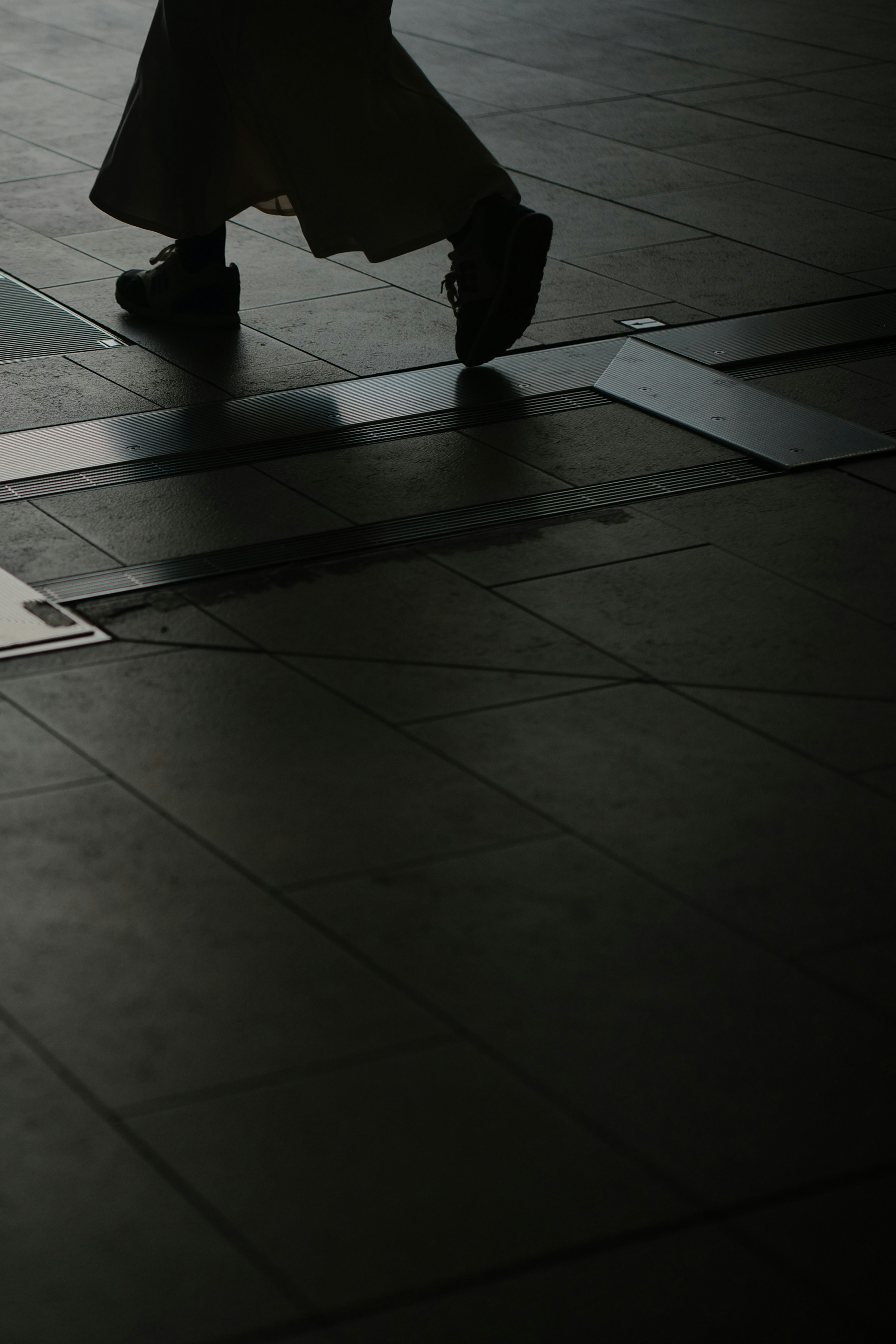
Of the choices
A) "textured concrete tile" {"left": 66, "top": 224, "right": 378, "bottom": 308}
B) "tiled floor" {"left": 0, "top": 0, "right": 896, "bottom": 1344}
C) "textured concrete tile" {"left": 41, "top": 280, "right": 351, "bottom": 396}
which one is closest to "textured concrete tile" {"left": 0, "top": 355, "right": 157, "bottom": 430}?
"tiled floor" {"left": 0, "top": 0, "right": 896, "bottom": 1344}

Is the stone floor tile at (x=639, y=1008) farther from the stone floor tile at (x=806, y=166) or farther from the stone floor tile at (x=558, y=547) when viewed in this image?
the stone floor tile at (x=806, y=166)

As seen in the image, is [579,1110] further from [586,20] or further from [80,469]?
[586,20]

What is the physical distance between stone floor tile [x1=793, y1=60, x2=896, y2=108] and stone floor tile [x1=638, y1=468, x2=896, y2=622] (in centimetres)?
468

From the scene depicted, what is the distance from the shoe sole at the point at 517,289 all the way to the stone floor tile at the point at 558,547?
0.93m

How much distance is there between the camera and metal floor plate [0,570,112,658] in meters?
3.01

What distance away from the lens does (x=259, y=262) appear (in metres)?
5.45

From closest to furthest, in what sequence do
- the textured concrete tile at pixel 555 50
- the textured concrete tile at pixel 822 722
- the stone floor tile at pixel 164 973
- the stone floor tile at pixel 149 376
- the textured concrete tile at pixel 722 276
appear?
1. the stone floor tile at pixel 164 973
2. the textured concrete tile at pixel 822 722
3. the stone floor tile at pixel 149 376
4. the textured concrete tile at pixel 722 276
5. the textured concrete tile at pixel 555 50

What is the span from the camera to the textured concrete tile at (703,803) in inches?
91.1

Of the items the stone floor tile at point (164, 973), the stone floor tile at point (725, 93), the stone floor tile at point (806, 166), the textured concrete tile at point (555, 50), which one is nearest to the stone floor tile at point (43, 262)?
the stone floor tile at point (806, 166)

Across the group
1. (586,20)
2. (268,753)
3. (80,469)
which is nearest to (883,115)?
(586,20)

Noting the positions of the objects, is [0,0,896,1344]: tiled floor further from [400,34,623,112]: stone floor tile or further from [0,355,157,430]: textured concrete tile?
[400,34,623,112]: stone floor tile

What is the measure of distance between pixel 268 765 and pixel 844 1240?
120 cm

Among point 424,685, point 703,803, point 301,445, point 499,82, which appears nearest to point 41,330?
point 301,445

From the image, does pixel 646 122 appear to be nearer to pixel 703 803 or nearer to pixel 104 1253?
pixel 703 803
